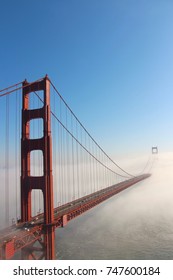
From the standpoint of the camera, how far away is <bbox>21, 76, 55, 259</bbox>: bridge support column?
798 inches

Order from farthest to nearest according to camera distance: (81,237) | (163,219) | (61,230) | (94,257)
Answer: (163,219)
(61,230)
(81,237)
(94,257)

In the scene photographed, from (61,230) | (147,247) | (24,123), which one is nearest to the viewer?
(24,123)

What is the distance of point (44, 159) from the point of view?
67.3 feet

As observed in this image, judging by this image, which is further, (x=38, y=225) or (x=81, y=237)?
(x=81, y=237)

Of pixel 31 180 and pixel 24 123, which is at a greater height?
pixel 24 123

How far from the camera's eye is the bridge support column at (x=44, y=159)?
20.3 m

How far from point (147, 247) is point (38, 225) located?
2501 centimetres

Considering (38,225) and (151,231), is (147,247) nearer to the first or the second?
(151,231)

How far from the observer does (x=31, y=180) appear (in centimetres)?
2184

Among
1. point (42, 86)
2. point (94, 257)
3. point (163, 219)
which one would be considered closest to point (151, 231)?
point (163, 219)
